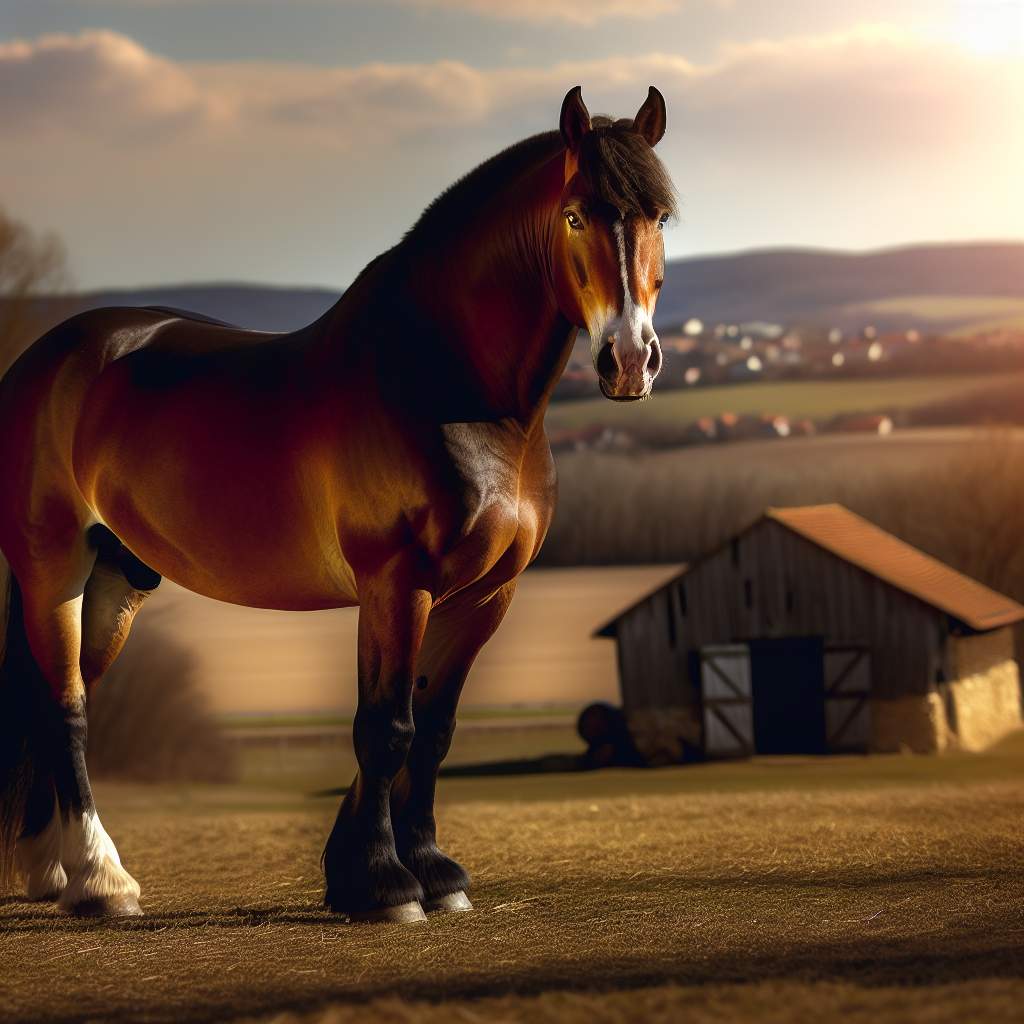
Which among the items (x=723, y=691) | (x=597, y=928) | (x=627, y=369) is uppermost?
(x=627, y=369)

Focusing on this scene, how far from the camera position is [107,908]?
6.27 metres

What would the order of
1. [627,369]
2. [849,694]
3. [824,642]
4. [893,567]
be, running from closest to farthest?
[627,369], [849,694], [824,642], [893,567]

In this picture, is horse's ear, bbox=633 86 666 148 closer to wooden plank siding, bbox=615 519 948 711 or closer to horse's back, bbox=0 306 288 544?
horse's back, bbox=0 306 288 544

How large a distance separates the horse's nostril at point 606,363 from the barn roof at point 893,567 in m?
17.3

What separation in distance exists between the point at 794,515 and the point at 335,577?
17.9 m

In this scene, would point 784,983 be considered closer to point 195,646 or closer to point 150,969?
point 150,969

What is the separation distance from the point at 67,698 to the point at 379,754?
68.8 inches

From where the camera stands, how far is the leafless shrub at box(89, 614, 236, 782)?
18.8 m

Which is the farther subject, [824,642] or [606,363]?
[824,642]

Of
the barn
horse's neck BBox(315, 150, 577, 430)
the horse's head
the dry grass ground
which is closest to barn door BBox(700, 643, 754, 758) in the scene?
the barn

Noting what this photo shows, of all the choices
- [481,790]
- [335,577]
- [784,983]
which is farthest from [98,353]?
[481,790]

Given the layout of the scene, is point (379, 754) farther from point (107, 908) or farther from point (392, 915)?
point (107, 908)

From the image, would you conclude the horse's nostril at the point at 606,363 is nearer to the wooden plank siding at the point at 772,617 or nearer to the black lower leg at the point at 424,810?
the black lower leg at the point at 424,810

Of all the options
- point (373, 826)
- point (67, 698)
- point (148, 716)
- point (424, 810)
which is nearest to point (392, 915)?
point (373, 826)
